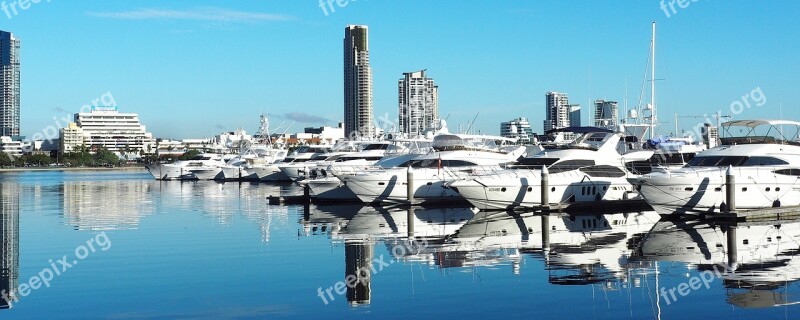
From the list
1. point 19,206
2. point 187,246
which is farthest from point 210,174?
point 187,246

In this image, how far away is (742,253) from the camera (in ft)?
82.9

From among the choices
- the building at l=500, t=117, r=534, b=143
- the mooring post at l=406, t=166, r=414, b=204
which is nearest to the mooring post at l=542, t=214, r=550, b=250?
the mooring post at l=406, t=166, r=414, b=204

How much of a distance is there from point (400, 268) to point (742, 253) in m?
9.41

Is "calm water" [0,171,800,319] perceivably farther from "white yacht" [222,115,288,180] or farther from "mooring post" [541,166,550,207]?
"white yacht" [222,115,288,180]

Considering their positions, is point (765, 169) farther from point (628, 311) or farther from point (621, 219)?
point (628, 311)

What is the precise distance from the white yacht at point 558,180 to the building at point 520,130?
30.9m

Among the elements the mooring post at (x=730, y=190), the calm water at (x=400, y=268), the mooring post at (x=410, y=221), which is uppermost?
the mooring post at (x=730, y=190)

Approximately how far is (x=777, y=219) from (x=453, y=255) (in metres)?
14.7

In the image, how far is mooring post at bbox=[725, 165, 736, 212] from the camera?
1282 inches

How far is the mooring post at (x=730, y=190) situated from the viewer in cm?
3256

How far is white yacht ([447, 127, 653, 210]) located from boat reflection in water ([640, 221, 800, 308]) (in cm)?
576

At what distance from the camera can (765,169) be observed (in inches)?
1355

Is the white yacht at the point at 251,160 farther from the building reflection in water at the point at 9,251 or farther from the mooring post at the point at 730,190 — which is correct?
the mooring post at the point at 730,190

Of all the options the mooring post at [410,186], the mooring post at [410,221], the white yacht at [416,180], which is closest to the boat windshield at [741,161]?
the mooring post at [410,221]
